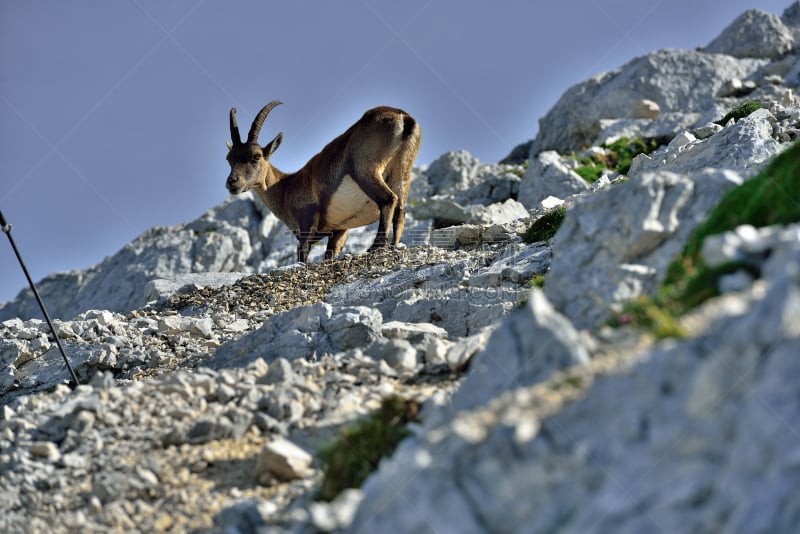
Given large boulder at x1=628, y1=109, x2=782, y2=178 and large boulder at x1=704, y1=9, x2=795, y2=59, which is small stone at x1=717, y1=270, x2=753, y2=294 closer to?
large boulder at x1=628, y1=109, x2=782, y2=178

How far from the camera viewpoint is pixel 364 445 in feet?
27.9

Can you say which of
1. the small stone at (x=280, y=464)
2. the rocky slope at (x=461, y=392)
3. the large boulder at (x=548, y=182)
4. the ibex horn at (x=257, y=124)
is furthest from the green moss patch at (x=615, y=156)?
the small stone at (x=280, y=464)

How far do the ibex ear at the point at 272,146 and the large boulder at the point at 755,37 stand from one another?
40.7m

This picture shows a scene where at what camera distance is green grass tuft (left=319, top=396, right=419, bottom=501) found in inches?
318

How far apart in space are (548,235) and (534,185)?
16030 millimetres

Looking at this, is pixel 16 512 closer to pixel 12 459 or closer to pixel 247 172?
pixel 12 459

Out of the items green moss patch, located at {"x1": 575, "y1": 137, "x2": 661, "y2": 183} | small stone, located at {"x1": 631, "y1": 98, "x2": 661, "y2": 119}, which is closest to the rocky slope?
green moss patch, located at {"x1": 575, "y1": 137, "x2": 661, "y2": 183}

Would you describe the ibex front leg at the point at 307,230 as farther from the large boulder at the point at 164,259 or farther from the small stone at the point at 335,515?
the small stone at the point at 335,515

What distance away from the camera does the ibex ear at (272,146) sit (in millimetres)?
23891

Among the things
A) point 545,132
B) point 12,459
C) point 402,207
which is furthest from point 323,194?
point 545,132

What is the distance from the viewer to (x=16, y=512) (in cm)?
904

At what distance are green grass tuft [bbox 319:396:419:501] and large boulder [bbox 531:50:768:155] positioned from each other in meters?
40.1

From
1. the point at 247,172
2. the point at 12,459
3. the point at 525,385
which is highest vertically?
the point at 247,172

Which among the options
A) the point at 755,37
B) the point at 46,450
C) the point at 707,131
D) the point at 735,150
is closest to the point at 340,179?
the point at 735,150
